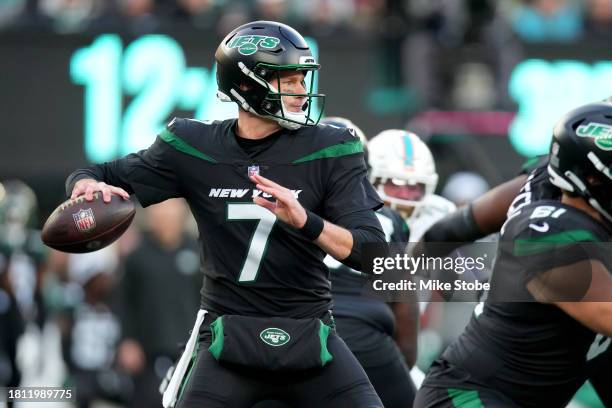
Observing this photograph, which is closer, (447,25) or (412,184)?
(412,184)

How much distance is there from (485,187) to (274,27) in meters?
6.28

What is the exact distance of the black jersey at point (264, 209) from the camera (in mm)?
5145

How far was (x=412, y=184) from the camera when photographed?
23.3 ft

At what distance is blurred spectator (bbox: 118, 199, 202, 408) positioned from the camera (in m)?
10.2

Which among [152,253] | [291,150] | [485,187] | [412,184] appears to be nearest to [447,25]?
[485,187]

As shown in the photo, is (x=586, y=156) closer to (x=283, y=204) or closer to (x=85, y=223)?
(x=283, y=204)

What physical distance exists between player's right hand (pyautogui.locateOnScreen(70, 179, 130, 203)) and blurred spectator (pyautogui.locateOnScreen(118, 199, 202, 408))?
477cm

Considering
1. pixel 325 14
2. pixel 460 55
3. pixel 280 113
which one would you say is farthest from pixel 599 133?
pixel 325 14

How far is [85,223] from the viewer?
5195mm

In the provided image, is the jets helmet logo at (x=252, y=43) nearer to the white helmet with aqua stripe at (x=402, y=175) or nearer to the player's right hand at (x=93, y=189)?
the player's right hand at (x=93, y=189)

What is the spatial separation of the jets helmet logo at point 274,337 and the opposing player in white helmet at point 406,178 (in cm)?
207

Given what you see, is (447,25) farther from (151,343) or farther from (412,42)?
(151,343)

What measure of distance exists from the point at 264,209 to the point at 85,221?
701 millimetres

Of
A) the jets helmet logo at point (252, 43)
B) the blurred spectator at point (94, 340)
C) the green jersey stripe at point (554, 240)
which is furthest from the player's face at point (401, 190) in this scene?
the blurred spectator at point (94, 340)
